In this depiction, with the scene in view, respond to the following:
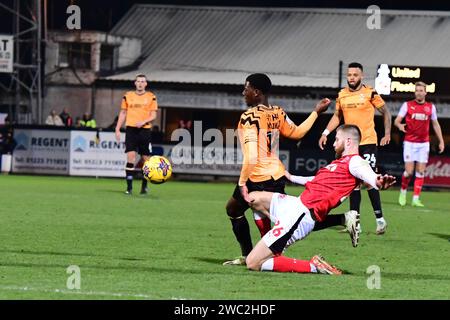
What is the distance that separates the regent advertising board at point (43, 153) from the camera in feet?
111

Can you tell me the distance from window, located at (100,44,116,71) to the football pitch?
2383 cm

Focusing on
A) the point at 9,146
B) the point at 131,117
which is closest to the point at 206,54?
the point at 9,146

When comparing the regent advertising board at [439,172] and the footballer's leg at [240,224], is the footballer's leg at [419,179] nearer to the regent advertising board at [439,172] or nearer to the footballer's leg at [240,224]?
the regent advertising board at [439,172]

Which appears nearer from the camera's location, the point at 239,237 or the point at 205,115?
the point at 239,237

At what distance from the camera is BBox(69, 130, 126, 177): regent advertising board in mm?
33438

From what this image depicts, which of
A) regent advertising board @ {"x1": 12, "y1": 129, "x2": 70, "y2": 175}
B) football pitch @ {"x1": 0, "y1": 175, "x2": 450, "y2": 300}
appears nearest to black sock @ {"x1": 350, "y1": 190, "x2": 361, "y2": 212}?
football pitch @ {"x1": 0, "y1": 175, "x2": 450, "y2": 300}

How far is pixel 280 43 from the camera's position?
45000mm

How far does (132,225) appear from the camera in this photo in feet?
53.8

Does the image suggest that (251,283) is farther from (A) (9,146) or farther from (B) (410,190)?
(A) (9,146)

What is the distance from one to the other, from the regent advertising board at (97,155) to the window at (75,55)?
12361 millimetres

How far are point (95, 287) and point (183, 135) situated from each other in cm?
2625

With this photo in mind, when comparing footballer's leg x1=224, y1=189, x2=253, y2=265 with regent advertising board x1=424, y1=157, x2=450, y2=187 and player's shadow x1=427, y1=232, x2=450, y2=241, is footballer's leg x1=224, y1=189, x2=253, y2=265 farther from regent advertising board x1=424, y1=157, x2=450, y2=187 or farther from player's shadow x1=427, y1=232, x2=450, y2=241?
regent advertising board x1=424, y1=157, x2=450, y2=187

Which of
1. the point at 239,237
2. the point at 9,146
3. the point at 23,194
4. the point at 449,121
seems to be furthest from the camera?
the point at 449,121
